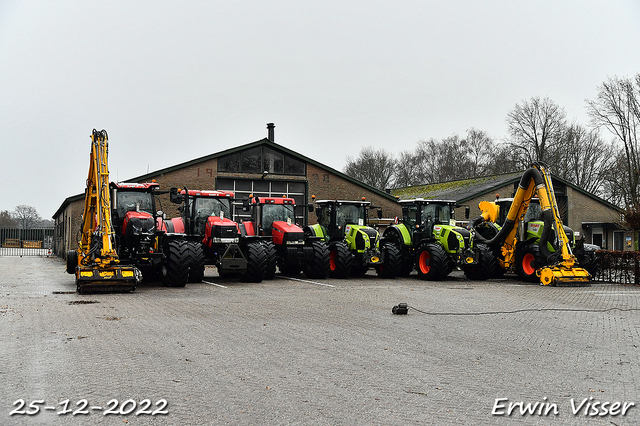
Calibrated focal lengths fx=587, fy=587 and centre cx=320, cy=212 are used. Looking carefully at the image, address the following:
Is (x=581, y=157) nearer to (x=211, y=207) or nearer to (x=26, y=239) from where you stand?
(x=211, y=207)

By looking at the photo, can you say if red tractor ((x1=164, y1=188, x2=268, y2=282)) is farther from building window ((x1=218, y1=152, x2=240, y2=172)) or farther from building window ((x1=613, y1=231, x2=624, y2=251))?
building window ((x1=613, y1=231, x2=624, y2=251))

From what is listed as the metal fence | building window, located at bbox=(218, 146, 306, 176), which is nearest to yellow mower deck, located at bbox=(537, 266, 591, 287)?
the metal fence

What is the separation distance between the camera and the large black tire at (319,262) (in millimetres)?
19297

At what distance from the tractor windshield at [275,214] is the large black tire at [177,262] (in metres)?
4.89

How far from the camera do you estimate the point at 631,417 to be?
4980 millimetres

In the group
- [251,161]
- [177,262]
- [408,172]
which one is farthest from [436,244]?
[408,172]

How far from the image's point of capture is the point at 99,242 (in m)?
14.4

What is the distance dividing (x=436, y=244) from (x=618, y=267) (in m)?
6.03

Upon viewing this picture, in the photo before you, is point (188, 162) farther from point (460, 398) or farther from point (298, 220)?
point (460, 398)

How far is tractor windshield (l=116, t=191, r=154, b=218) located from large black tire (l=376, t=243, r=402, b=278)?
811 centimetres

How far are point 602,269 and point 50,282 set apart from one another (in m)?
17.9

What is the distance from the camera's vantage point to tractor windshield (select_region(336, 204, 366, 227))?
838 inches

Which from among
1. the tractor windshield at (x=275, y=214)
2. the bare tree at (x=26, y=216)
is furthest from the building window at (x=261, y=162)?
the bare tree at (x=26, y=216)

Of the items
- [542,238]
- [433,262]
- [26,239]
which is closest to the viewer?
[542,238]
